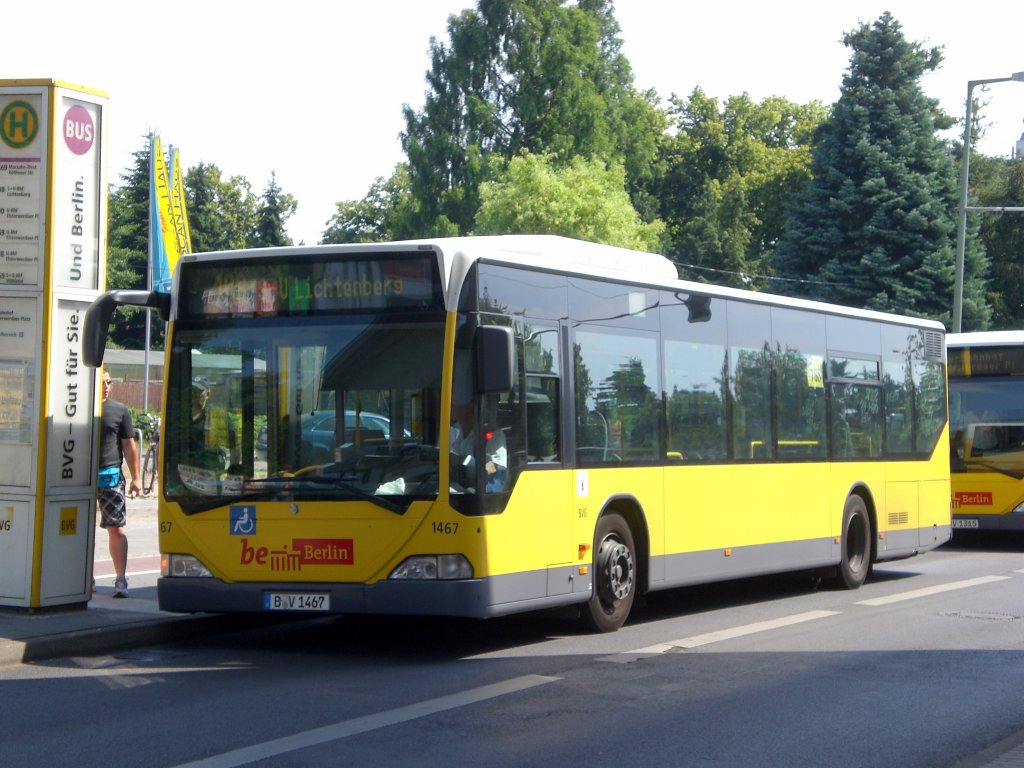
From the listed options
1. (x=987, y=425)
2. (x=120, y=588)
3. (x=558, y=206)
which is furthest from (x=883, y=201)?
(x=120, y=588)

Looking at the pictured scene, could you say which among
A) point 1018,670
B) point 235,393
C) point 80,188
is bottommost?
point 1018,670

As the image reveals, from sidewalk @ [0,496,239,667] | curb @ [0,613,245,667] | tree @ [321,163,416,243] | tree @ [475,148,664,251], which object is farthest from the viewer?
tree @ [321,163,416,243]

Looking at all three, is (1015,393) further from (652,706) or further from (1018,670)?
(652,706)

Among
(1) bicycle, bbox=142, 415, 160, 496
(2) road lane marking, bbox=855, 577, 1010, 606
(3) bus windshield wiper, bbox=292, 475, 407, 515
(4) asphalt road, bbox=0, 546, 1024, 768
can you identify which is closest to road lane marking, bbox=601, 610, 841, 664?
(4) asphalt road, bbox=0, 546, 1024, 768

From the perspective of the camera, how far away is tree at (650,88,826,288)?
73.1 metres

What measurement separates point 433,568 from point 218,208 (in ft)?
298

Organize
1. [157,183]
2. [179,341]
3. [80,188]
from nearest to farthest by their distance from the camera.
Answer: [179,341] → [80,188] → [157,183]

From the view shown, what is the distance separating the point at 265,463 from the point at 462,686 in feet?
7.48

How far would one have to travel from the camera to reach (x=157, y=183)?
2777 centimetres

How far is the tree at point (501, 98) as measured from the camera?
197 ft

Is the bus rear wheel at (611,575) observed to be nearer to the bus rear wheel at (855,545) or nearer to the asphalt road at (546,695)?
the asphalt road at (546,695)

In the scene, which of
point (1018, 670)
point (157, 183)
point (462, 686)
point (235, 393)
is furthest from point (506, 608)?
point (157, 183)

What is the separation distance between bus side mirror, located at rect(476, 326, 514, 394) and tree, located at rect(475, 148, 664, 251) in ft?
133

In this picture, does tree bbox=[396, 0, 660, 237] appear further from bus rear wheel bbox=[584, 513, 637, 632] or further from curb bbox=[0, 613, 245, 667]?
curb bbox=[0, 613, 245, 667]
